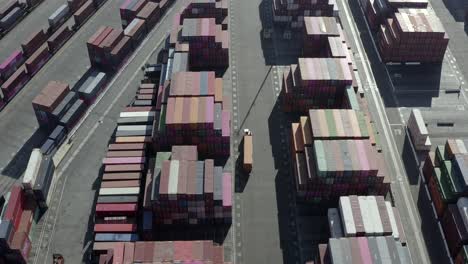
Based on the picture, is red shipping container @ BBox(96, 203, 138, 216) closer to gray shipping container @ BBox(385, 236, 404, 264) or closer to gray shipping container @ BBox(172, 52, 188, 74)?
gray shipping container @ BBox(172, 52, 188, 74)

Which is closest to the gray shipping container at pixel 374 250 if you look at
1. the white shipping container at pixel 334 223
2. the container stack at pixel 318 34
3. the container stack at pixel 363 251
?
the container stack at pixel 363 251

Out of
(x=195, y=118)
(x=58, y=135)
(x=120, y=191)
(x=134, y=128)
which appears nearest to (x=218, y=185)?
(x=195, y=118)

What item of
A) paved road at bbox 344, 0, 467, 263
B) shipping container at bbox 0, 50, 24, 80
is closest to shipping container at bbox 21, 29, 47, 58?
shipping container at bbox 0, 50, 24, 80

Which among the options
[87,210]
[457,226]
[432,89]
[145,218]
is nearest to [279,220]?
[145,218]

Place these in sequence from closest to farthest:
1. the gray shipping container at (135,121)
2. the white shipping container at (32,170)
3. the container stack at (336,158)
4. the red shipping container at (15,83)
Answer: the container stack at (336,158)
the white shipping container at (32,170)
the gray shipping container at (135,121)
the red shipping container at (15,83)

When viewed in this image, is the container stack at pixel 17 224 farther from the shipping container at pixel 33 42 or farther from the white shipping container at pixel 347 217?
the white shipping container at pixel 347 217

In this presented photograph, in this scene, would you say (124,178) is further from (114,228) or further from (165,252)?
(165,252)
